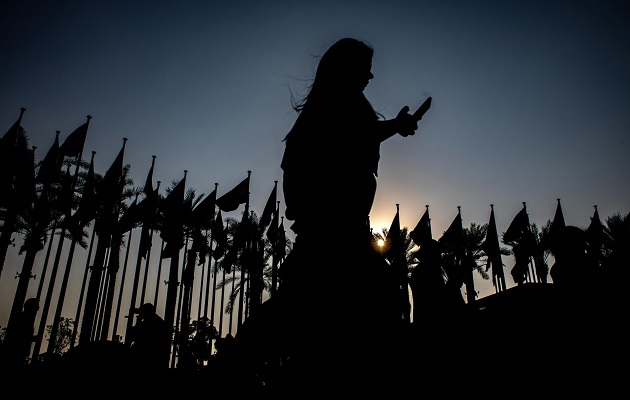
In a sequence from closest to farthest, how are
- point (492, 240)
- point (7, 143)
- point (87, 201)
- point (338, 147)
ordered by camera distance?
point (338, 147), point (7, 143), point (87, 201), point (492, 240)

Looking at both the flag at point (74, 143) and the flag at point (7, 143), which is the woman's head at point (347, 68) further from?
the flag at point (74, 143)

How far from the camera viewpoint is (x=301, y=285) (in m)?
1.45

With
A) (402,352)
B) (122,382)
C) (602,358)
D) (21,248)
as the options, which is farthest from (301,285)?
(21,248)

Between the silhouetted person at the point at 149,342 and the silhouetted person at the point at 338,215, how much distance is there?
18.2ft

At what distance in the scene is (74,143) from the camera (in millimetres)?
18797

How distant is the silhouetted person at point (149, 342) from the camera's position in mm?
5969

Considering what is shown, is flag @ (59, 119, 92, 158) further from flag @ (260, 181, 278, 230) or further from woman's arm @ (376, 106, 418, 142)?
woman's arm @ (376, 106, 418, 142)

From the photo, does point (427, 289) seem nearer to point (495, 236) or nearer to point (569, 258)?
point (569, 258)

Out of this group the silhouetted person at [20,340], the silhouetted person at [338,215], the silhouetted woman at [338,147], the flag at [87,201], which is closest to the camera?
the silhouetted person at [338,215]

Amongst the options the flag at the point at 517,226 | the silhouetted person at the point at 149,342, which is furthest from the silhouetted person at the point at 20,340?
the flag at the point at 517,226

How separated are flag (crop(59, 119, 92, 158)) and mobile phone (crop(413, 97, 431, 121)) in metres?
21.2

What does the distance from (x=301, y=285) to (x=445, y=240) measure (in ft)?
83.5

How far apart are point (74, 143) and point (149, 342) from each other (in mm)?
16610

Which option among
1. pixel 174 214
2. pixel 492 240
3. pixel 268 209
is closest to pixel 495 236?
pixel 492 240
